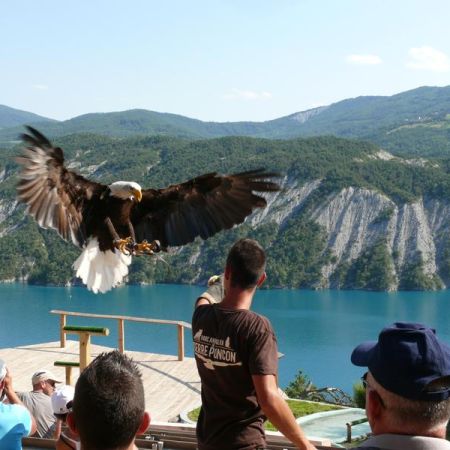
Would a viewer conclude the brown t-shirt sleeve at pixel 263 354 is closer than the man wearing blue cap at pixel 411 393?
No

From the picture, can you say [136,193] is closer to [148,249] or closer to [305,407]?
[148,249]

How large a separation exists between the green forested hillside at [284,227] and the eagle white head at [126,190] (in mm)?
70675

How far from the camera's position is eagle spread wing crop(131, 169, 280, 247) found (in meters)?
5.43

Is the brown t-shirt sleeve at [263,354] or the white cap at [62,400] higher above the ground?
the brown t-shirt sleeve at [263,354]

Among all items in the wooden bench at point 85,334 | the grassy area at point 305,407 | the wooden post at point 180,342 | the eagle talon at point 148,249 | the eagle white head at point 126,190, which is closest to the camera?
the eagle talon at point 148,249

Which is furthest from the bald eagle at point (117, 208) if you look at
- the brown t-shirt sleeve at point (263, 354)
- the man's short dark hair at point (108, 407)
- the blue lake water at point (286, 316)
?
the blue lake water at point (286, 316)

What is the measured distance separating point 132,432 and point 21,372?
10.3 meters

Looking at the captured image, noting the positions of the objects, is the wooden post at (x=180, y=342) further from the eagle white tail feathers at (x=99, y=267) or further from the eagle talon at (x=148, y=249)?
the eagle talon at (x=148, y=249)

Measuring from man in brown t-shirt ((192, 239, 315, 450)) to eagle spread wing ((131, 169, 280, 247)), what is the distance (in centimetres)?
288

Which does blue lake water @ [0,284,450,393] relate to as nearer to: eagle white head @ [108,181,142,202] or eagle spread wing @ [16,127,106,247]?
eagle spread wing @ [16,127,106,247]

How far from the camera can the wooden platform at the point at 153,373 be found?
9703 mm

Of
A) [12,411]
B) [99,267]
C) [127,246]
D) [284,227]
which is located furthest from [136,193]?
[284,227]

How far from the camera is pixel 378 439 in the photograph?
57.7 inches

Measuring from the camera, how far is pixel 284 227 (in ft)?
282
